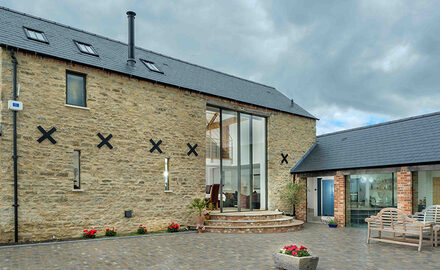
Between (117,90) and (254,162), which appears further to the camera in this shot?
(254,162)

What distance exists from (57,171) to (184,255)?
4605 mm

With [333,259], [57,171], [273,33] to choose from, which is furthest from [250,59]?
[333,259]

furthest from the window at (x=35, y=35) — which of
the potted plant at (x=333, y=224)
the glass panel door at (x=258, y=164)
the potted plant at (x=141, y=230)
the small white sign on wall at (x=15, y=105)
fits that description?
the potted plant at (x=333, y=224)

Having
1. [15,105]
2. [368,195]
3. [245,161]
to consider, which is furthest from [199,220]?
[368,195]

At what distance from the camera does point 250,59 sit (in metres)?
20.6

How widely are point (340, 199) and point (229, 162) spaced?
189 inches

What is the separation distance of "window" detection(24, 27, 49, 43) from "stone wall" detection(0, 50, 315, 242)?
Answer: 984mm

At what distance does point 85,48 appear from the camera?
11.0m

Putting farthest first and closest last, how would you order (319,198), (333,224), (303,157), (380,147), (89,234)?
(303,157) < (319,198) < (380,147) < (333,224) < (89,234)

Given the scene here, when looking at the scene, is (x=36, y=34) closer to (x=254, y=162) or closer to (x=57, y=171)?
(x=57, y=171)

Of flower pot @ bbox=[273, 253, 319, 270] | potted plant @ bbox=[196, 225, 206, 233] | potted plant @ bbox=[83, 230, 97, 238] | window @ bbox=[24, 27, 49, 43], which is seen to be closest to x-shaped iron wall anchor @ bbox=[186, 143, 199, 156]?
potted plant @ bbox=[196, 225, 206, 233]

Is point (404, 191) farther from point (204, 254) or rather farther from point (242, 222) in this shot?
point (204, 254)

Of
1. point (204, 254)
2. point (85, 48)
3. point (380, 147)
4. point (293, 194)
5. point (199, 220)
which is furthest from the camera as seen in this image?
point (293, 194)

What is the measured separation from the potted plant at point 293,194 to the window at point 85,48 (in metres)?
9.85
